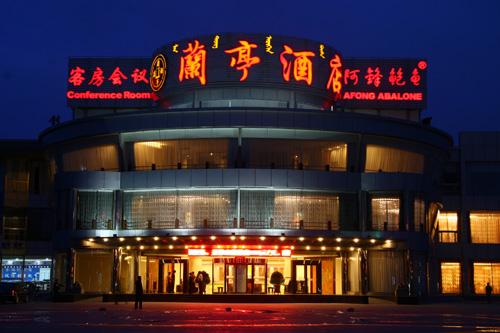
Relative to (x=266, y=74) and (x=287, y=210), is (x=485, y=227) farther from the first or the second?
(x=266, y=74)

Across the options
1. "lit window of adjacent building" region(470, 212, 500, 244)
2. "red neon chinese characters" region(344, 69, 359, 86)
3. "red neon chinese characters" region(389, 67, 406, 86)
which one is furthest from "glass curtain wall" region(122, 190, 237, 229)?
"lit window of adjacent building" region(470, 212, 500, 244)

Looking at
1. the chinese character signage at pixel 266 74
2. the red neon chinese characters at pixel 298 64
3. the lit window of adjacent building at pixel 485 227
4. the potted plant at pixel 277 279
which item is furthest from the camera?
the lit window of adjacent building at pixel 485 227

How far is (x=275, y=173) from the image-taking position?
5944 cm

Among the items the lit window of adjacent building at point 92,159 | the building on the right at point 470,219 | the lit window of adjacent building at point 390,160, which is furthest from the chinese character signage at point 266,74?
the lit window of adjacent building at point 92,159

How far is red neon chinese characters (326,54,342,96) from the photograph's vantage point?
68.2 m

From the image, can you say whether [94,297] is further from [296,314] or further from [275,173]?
[296,314]

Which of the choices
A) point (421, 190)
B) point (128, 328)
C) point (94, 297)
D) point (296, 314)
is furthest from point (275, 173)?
point (128, 328)

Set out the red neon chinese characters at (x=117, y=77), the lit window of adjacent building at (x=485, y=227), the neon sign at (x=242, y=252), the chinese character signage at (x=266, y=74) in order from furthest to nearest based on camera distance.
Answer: the red neon chinese characters at (x=117, y=77), the lit window of adjacent building at (x=485, y=227), the chinese character signage at (x=266, y=74), the neon sign at (x=242, y=252)

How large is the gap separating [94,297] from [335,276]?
1887 cm

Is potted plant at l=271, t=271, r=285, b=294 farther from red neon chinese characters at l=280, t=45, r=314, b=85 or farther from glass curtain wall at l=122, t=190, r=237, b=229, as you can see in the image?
red neon chinese characters at l=280, t=45, r=314, b=85

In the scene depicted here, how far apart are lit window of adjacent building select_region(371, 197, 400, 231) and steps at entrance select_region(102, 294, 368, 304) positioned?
734cm

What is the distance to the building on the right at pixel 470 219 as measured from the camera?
247 ft

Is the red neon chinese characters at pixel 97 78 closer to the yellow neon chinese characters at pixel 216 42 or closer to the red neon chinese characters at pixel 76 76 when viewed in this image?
the red neon chinese characters at pixel 76 76

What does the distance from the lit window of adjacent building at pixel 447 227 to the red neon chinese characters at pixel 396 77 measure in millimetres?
13274
